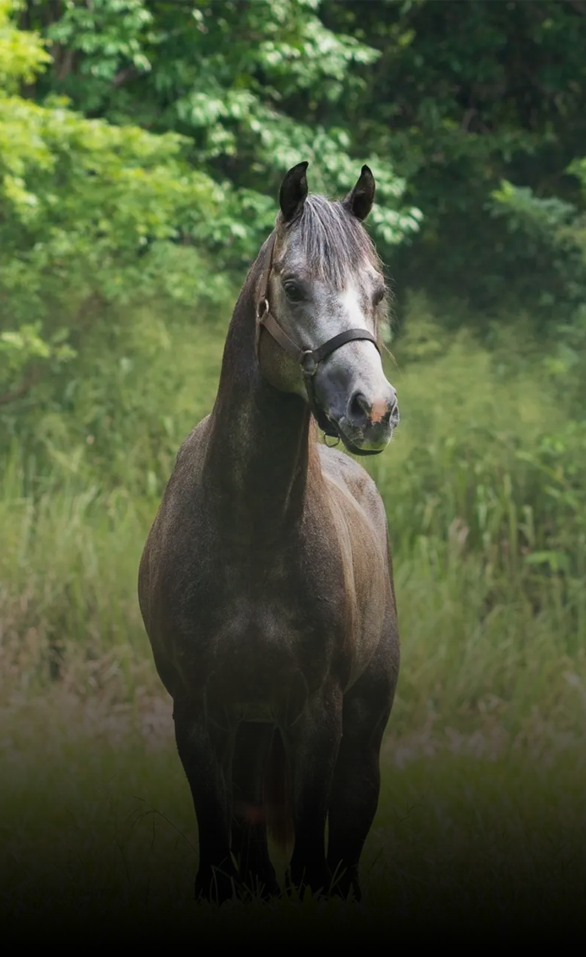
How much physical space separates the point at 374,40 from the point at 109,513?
26.6 feet

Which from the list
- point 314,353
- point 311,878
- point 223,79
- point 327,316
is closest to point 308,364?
point 314,353

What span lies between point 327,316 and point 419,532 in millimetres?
6144

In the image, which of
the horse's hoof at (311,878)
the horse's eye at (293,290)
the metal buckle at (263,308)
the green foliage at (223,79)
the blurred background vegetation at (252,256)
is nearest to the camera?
the horse's eye at (293,290)

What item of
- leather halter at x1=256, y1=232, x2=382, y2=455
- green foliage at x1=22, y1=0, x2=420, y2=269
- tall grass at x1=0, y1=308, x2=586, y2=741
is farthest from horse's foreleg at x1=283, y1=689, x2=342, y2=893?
green foliage at x1=22, y1=0, x2=420, y2=269

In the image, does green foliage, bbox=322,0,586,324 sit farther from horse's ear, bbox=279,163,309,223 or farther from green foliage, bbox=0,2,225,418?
horse's ear, bbox=279,163,309,223

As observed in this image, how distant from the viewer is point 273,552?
13.7ft

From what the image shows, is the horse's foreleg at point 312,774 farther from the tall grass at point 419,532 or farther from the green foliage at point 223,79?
the green foliage at point 223,79

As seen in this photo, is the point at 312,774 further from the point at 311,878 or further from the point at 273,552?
the point at 273,552

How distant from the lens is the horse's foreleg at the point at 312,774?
4.21 metres

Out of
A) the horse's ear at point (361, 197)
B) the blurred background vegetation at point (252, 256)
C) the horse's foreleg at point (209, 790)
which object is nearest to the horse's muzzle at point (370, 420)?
the horse's ear at point (361, 197)

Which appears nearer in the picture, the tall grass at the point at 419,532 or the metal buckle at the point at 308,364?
the metal buckle at the point at 308,364

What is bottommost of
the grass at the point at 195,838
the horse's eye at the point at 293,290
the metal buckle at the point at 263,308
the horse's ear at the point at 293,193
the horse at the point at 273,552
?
the grass at the point at 195,838

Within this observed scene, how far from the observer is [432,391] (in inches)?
441

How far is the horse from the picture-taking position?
3.91m
